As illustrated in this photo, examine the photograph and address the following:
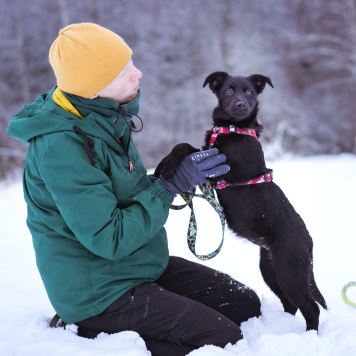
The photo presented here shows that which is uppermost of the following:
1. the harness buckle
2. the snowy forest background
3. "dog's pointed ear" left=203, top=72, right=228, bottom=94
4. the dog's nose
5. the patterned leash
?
the snowy forest background

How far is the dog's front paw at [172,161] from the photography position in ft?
7.23

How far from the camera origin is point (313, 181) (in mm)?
5191

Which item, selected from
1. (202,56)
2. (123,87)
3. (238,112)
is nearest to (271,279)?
(238,112)

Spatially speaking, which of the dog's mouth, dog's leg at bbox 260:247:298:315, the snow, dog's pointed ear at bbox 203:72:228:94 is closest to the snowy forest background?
the snow

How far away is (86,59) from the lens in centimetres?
189

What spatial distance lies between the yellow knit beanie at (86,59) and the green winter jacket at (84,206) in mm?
71

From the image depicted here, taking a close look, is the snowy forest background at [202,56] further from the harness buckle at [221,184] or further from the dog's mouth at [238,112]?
the harness buckle at [221,184]

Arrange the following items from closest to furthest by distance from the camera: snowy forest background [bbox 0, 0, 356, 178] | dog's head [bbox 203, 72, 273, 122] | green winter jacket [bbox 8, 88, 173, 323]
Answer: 1. green winter jacket [bbox 8, 88, 173, 323]
2. dog's head [bbox 203, 72, 273, 122]
3. snowy forest background [bbox 0, 0, 356, 178]

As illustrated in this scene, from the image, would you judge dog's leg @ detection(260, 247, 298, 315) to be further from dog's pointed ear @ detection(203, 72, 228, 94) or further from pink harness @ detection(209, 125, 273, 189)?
dog's pointed ear @ detection(203, 72, 228, 94)

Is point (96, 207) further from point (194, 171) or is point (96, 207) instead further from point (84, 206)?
point (194, 171)

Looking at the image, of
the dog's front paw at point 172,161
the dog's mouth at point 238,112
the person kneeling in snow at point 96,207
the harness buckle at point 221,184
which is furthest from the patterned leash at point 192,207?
the dog's mouth at point 238,112

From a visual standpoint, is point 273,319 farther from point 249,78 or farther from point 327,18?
point 327,18

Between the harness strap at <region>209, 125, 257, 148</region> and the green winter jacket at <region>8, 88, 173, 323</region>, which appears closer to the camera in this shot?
the green winter jacket at <region>8, 88, 173, 323</region>

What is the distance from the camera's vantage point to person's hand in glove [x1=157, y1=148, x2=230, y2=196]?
2.07m
